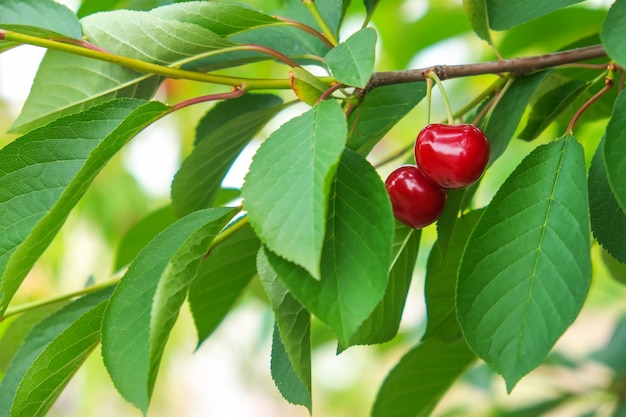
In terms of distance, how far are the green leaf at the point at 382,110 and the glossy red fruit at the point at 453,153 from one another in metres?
0.12

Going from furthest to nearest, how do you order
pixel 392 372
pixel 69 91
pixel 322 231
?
pixel 392 372, pixel 69 91, pixel 322 231

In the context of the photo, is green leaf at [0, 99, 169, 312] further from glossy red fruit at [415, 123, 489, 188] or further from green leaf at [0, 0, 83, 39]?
glossy red fruit at [415, 123, 489, 188]

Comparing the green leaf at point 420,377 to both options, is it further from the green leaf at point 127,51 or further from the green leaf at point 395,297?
the green leaf at point 127,51

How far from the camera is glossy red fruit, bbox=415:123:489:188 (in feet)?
1.98

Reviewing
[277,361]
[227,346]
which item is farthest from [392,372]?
[227,346]

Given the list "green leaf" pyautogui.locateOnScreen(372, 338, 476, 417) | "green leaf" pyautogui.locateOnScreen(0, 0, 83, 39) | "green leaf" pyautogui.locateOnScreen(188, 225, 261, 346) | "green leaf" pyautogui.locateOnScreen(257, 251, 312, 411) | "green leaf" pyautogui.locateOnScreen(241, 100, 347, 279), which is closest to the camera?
"green leaf" pyautogui.locateOnScreen(241, 100, 347, 279)

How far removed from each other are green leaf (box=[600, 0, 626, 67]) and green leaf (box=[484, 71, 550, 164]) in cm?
15

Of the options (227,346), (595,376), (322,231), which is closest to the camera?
(322,231)

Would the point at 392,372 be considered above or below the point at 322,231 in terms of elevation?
below

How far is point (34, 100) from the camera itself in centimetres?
79

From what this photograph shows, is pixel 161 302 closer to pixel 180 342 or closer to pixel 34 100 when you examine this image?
pixel 34 100

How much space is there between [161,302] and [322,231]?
0.45 ft

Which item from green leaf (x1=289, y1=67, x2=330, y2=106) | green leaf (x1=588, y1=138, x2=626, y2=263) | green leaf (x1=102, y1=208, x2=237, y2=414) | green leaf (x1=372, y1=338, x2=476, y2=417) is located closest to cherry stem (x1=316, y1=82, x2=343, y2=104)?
green leaf (x1=289, y1=67, x2=330, y2=106)

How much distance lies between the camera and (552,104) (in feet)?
2.60
